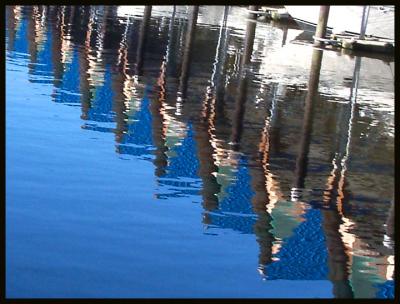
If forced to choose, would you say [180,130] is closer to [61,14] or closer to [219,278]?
[219,278]

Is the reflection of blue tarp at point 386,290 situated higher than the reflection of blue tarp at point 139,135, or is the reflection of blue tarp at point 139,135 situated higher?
the reflection of blue tarp at point 139,135

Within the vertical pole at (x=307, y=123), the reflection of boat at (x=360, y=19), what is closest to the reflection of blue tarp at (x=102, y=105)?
the vertical pole at (x=307, y=123)

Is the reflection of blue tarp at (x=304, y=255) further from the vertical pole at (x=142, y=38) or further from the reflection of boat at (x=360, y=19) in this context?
the reflection of boat at (x=360, y=19)

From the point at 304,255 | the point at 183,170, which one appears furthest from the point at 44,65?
the point at 304,255

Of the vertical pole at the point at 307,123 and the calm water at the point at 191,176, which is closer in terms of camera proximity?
the calm water at the point at 191,176

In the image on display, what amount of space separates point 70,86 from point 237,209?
6.19 m

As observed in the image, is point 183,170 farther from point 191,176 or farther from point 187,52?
point 187,52

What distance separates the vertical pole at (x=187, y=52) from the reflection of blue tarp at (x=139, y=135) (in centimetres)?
209

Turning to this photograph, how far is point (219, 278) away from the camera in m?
7.57

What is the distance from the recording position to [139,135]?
12.3 m

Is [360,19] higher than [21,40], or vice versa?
[360,19]

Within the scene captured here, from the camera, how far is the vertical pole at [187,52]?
54.1 feet

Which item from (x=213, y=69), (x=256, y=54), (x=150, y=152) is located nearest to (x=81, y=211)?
(x=150, y=152)

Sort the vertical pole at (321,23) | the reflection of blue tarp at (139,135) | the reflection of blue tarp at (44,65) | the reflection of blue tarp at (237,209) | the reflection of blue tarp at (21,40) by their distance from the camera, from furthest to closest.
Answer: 1. the vertical pole at (321,23)
2. the reflection of blue tarp at (21,40)
3. the reflection of blue tarp at (44,65)
4. the reflection of blue tarp at (139,135)
5. the reflection of blue tarp at (237,209)
